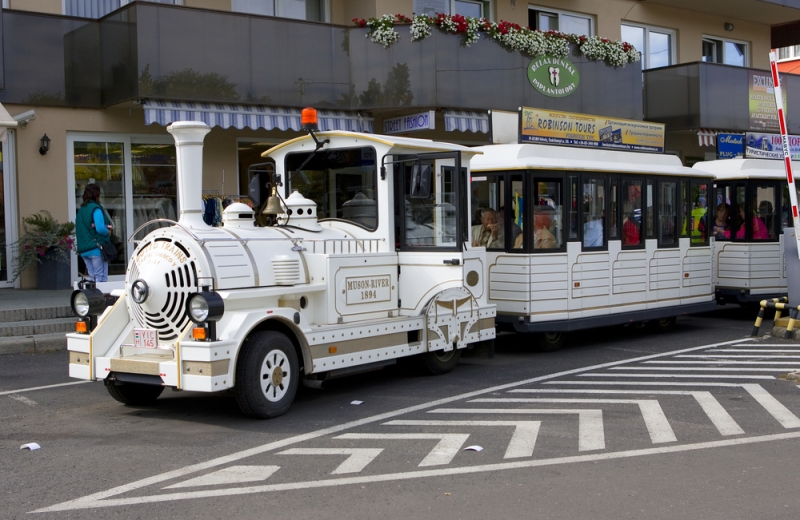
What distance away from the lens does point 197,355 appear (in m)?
6.43

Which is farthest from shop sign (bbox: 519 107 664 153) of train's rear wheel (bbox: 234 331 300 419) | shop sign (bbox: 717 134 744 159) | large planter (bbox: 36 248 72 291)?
large planter (bbox: 36 248 72 291)

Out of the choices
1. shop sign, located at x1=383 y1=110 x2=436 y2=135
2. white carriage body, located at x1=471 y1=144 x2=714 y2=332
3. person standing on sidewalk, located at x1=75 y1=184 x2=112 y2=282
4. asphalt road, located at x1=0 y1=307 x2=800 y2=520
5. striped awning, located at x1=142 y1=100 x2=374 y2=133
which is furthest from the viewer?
shop sign, located at x1=383 y1=110 x2=436 y2=135

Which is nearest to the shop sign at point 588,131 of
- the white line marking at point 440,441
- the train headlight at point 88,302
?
the white line marking at point 440,441

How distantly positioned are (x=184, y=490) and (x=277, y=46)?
11.0 metres

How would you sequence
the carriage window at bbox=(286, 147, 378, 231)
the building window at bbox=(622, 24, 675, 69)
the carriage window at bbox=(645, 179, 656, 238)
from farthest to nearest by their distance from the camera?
the building window at bbox=(622, 24, 675, 69) < the carriage window at bbox=(645, 179, 656, 238) < the carriage window at bbox=(286, 147, 378, 231)

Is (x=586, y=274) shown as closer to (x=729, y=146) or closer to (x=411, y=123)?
(x=729, y=146)

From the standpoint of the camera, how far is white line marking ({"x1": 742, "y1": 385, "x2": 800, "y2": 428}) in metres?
6.82

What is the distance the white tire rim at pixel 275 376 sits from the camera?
6.85m

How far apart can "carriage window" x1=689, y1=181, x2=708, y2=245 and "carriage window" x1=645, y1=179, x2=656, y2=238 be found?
1.01 m

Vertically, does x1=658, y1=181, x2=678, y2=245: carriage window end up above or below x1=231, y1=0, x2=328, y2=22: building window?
below

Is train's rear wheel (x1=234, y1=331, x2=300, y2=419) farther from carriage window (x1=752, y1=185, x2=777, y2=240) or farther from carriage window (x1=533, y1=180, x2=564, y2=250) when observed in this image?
carriage window (x1=752, y1=185, x2=777, y2=240)

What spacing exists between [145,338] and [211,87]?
26.0ft

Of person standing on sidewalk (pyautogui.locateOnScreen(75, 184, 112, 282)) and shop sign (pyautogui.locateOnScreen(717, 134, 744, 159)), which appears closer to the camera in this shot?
person standing on sidewalk (pyautogui.locateOnScreen(75, 184, 112, 282))

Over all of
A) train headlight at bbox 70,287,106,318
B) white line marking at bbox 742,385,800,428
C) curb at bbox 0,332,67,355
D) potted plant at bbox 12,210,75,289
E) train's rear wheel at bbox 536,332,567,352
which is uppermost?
potted plant at bbox 12,210,75,289
